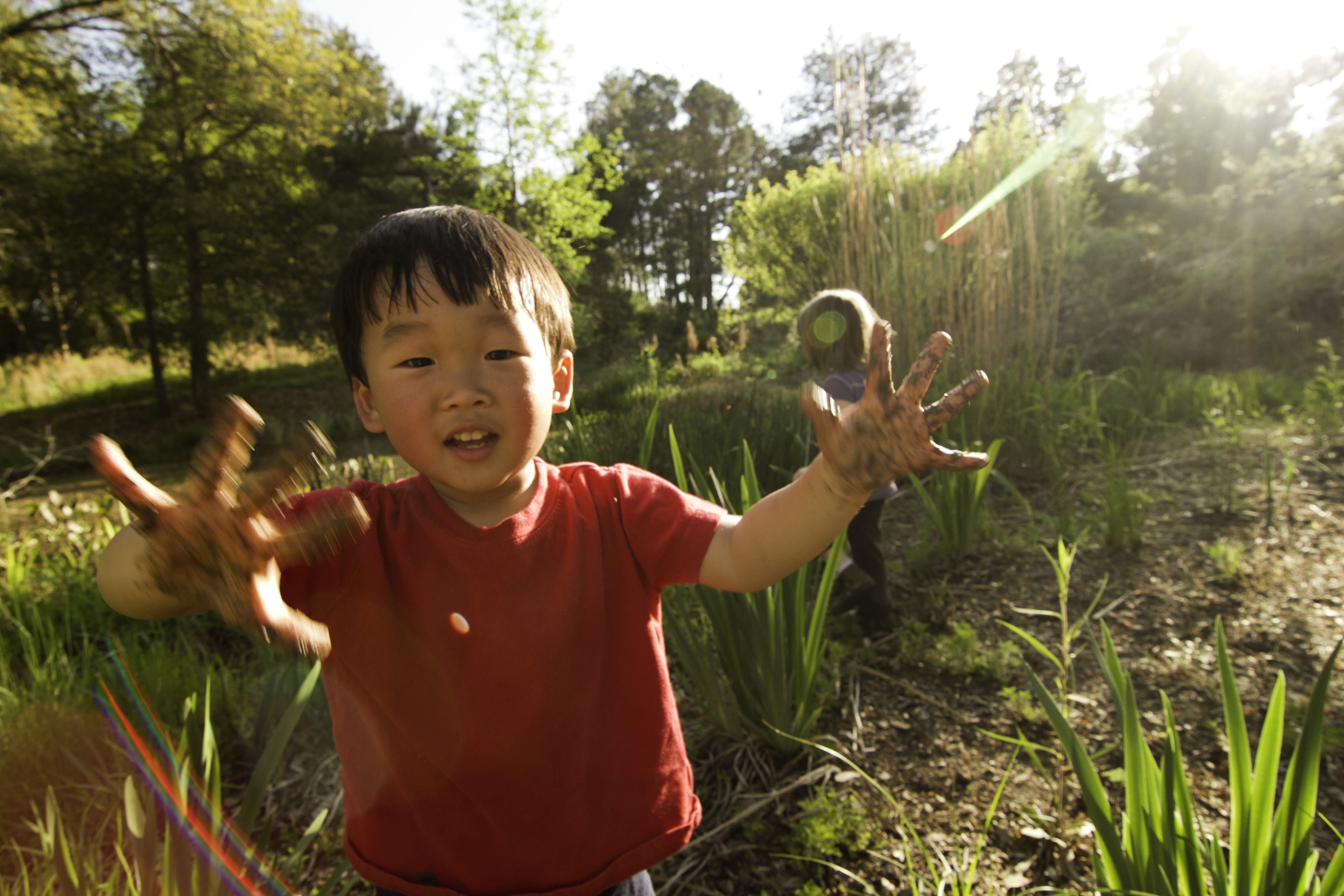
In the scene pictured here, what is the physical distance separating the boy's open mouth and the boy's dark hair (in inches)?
7.1

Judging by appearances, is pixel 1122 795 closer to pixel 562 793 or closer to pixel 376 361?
pixel 562 793

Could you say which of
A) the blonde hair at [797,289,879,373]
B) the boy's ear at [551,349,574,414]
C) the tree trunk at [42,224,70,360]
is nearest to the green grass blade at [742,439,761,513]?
the boy's ear at [551,349,574,414]

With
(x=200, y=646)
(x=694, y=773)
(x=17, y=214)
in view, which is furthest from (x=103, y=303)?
(x=694, y=773)

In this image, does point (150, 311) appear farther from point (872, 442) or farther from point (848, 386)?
point (872, 442)

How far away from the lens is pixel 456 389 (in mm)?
919

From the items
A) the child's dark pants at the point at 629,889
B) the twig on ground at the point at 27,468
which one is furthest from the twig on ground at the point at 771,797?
the twig on ground at the point at 27,468

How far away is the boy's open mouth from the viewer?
94 centimetres

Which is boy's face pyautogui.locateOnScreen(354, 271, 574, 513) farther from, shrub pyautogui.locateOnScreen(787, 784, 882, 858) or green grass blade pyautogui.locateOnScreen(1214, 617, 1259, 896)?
shrub pyautogui.locateOnScreen(787, 784, 882, 858)

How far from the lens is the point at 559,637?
1.01m

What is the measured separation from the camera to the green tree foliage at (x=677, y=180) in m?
23.7

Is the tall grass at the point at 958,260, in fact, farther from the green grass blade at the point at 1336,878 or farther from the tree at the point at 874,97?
the green grass blade at the point at 1336,878

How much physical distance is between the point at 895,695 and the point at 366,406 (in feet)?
6.10

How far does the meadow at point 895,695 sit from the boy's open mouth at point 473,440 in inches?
27.6

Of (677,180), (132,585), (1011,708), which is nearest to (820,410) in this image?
(132,585)
